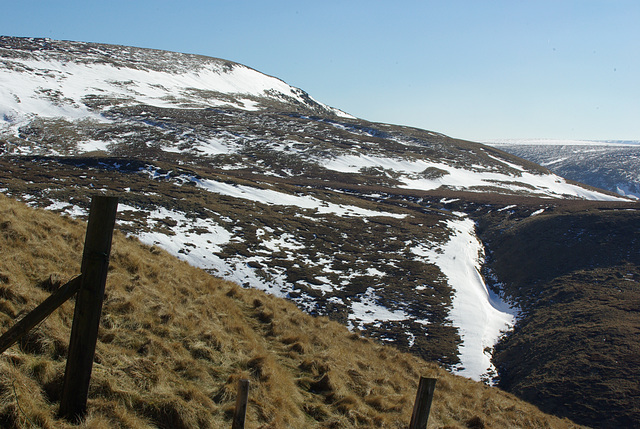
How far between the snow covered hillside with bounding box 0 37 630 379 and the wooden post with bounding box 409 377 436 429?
60.1 feet

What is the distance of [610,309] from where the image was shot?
2769 centimetres

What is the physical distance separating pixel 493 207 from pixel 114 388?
59.0 m

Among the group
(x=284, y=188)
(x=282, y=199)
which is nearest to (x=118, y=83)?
(x=284, y=188)

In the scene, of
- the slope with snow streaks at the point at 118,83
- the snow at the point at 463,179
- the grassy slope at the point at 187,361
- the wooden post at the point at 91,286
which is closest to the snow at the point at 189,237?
the grassy slope at the point at 187,361

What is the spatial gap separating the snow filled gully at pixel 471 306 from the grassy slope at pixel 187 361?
11768mm

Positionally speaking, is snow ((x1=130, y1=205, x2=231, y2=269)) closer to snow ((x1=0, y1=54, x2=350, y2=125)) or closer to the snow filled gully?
the snow filled gully

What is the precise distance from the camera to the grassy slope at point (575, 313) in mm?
19781

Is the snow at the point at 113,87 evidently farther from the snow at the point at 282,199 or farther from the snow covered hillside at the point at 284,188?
the snow at the point at 282,199

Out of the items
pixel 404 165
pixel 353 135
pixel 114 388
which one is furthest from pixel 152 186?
pixel 353 135

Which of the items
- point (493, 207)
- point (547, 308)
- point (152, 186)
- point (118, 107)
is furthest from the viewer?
point (118, 107)

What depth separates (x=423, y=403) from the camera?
5.01 metres

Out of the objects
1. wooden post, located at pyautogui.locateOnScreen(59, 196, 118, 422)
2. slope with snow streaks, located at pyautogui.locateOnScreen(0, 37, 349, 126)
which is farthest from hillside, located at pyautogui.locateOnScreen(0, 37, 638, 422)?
wooden post, located at pyautogui.locateOnScreen(59, 196, 118, 422)

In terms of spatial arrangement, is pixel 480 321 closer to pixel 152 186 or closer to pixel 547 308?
pixel 547 308

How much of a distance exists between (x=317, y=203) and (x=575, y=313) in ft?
92.6
